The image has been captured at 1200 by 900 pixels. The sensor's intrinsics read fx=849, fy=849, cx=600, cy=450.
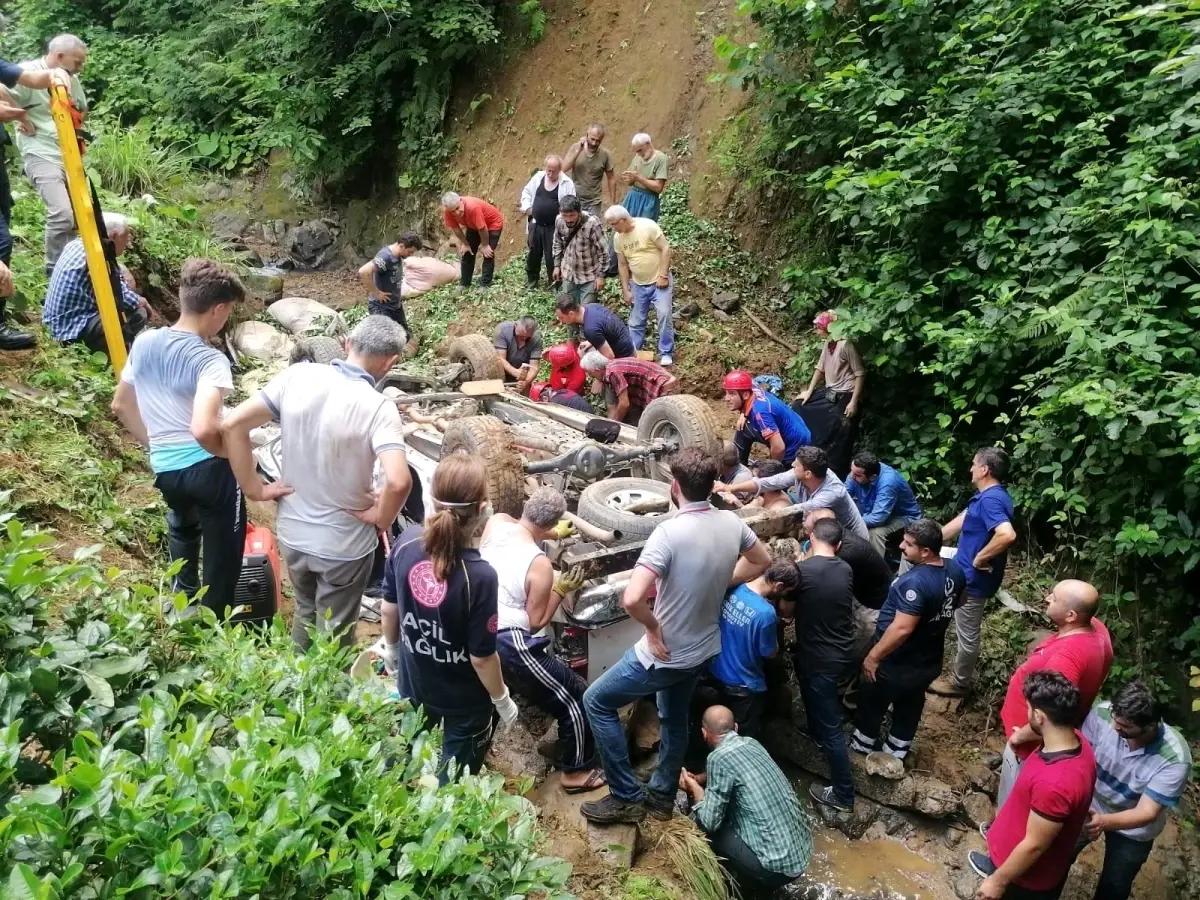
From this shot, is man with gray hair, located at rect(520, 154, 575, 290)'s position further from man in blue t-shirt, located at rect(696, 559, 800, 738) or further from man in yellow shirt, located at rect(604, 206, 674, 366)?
man in blue t-shirt, located at rect(696, 559, 800, 738)

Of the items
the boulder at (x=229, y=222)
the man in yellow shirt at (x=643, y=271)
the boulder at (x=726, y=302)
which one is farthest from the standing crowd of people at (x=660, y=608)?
the boulder at (x=229, y=222)

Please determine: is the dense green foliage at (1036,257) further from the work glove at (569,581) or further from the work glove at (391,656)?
the work glove at (391,656)

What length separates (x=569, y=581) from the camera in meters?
4.86

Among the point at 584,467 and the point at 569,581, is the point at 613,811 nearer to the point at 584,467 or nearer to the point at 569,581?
the point at 569,581

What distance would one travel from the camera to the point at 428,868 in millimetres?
1860

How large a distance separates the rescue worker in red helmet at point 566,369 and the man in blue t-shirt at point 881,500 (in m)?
3.17

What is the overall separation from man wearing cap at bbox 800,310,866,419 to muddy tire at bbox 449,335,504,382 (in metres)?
3.18

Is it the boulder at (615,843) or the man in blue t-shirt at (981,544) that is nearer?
the boulder at (615,843)

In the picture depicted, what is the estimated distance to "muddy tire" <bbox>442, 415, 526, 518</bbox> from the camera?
18.5 ft

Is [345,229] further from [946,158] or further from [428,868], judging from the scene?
[428,868]

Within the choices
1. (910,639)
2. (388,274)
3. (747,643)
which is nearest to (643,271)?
(388,274)

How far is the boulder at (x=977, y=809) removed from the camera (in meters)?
5.22

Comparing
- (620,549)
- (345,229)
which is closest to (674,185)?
(345,229)

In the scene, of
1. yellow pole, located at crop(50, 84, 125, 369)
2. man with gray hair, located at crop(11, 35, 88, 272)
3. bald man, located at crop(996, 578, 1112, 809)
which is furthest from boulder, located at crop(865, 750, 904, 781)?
man with gray hair, located at crop(11, 35, 88, 272)
